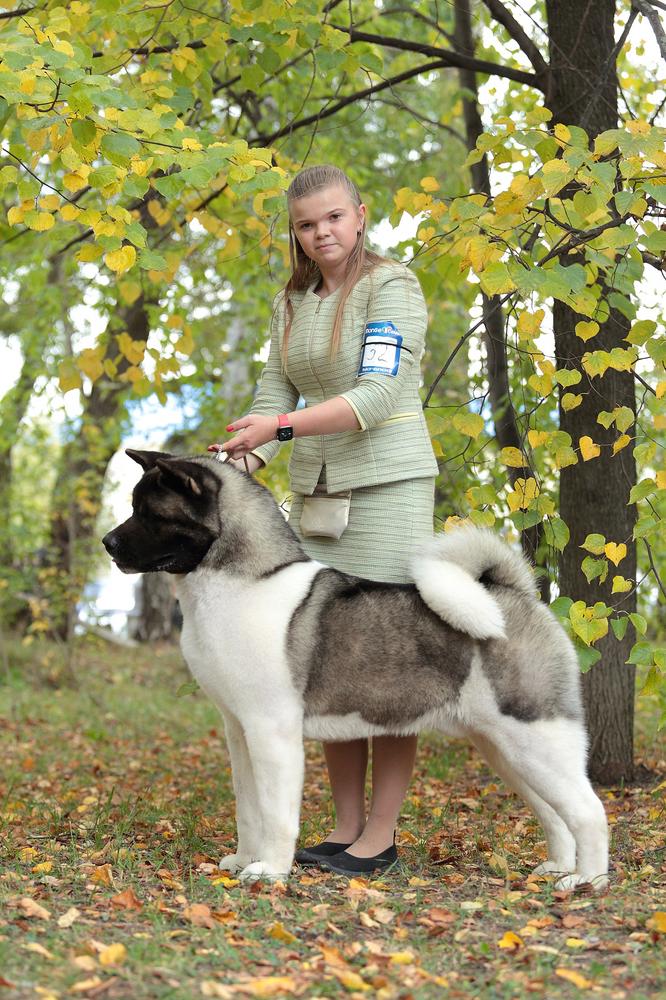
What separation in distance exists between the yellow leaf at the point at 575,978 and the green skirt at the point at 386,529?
1483 millimetres

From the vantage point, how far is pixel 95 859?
4004 millimetres

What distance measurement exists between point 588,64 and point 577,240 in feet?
6.12

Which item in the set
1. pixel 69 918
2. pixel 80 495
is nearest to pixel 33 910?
pixel 69 918

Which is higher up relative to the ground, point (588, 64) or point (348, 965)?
point (588, 64)

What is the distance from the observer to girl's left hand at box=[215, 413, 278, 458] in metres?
3.61

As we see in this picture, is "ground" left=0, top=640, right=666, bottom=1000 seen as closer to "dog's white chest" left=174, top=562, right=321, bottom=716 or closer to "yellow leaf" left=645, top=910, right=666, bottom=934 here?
"yellow leaf" left=645, top=910, right=666, bottom=934

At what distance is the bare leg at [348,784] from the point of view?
402cm

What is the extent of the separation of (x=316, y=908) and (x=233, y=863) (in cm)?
61

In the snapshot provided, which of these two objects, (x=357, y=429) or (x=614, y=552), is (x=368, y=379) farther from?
(x=614, y=552)

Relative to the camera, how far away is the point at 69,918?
3137 mm

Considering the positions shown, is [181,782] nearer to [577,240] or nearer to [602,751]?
[602,751]

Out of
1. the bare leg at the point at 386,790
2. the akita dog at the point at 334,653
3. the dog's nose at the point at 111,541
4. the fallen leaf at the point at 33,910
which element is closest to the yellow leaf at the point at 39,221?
the akita dog at the point at 334,653

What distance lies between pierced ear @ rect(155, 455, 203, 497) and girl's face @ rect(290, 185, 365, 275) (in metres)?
0.98

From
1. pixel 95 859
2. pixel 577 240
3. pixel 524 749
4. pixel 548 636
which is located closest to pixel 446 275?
pixel 577 240
